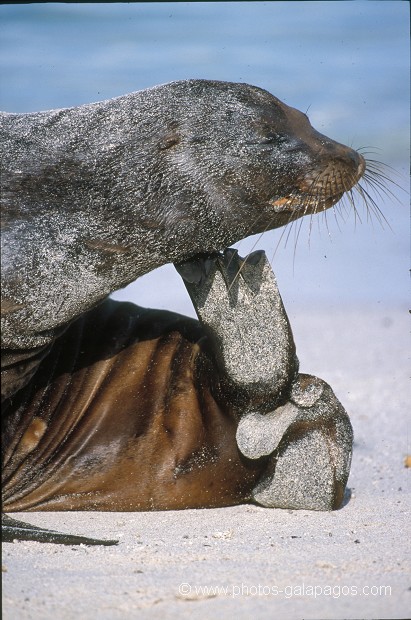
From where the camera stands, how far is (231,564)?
4.16m

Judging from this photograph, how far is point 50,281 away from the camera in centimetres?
464

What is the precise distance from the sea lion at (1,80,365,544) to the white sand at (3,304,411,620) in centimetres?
26

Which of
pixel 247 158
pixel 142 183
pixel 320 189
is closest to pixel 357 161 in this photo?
pixel 320 189

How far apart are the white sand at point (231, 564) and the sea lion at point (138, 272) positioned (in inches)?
10.3

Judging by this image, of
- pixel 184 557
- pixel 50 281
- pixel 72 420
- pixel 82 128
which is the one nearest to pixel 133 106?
pixel 82 128

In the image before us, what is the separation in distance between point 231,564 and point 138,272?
4.86 ft

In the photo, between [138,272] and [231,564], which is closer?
[231,564]

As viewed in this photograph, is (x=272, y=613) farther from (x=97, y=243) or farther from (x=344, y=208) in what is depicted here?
(x=344, y=208)

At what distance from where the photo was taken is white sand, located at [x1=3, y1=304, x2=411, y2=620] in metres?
3.52

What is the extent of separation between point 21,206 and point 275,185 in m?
1.19

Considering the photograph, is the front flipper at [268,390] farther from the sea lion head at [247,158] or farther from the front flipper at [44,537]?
the front flipper at [44,537]

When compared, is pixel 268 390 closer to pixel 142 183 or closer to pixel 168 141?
pixel 142 183

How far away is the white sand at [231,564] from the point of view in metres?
3.52

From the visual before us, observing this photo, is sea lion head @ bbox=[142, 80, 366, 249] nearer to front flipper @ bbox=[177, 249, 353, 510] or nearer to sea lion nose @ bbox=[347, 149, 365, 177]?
sea lion nose @ bbox=[347, 149, 365, 177]
